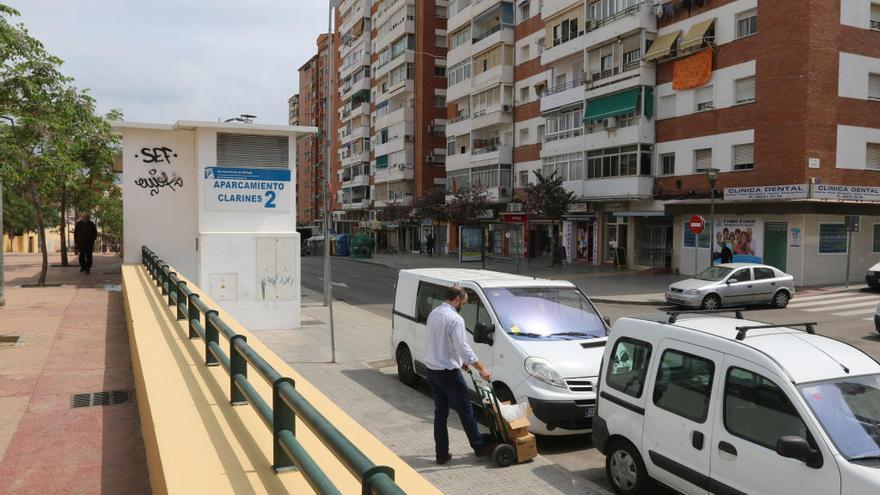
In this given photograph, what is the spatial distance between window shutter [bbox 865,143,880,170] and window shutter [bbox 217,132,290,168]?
79.5 ft

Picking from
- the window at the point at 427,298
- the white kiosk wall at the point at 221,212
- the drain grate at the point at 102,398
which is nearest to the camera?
the drain grate at the point at 102,398

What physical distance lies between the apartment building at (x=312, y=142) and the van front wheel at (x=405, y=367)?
276 ft

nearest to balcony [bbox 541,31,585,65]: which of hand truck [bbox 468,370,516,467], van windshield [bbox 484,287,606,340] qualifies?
van windshield [bbox 484,287,606,340]

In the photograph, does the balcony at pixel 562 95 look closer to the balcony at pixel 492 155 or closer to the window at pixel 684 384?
the balcony at pixel 492 155

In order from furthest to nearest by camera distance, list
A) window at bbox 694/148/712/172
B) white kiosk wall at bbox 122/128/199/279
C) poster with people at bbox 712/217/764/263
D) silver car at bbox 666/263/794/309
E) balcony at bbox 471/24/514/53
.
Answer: balcony at bbox 471/24/514/53 < window at bbox 694/148/712/172 < poster with people at bbox 712/217/764/263 < silver car at bbox 666/263/794/309 < white kiosk wall at bbox 122/128/199/279

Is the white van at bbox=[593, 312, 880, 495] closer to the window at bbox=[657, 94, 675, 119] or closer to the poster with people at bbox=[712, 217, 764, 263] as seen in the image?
the poster with people at bbox=[712, 217, 764, 263]

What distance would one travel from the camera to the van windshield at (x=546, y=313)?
8.39 metres

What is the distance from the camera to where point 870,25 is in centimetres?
2731

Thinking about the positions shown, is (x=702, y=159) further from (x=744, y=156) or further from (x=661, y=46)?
(x=661, y=46)

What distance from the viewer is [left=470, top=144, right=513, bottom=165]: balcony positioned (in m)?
45.5

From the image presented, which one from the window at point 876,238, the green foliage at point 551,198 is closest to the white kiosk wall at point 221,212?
the green foliage at point 551,198

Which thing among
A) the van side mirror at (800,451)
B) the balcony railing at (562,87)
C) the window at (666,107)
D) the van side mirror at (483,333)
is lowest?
the van side mirror at (800,451)

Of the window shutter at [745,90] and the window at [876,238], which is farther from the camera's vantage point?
the window shutter at [745,90]

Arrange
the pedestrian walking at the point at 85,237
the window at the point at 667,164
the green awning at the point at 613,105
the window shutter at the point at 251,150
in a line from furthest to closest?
1. the green awning at the point at 613,105
2. the window at the point at 667,164
3. the pedestrian walking at the point at 85,237
4. the window shutter at the point at 251,150
